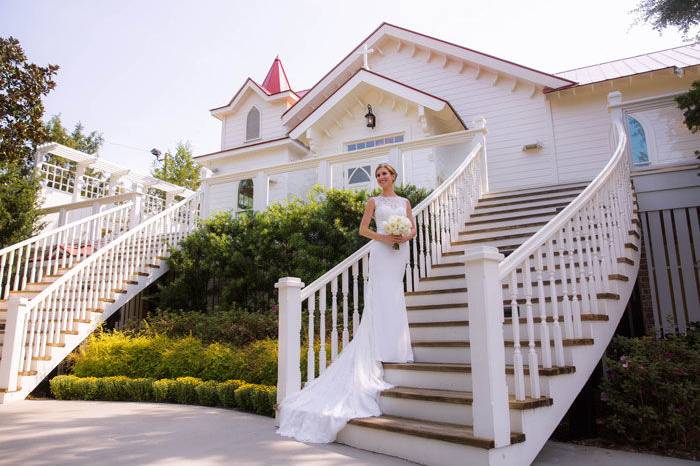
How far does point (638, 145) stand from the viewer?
711cm

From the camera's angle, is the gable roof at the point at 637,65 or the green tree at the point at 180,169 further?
the green tree at the point at 180,169

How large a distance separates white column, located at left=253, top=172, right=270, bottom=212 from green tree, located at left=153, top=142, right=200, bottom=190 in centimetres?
2434

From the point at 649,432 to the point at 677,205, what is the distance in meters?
4.03

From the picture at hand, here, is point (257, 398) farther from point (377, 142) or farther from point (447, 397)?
point (377, 142)

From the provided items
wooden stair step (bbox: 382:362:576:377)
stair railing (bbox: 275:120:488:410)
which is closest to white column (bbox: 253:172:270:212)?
stair railing (bbox: 275:120:488:410)

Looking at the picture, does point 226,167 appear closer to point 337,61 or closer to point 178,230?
point 337,61

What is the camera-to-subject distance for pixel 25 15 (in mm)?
7961

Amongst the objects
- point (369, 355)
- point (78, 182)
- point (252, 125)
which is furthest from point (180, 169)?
point (369, 355)

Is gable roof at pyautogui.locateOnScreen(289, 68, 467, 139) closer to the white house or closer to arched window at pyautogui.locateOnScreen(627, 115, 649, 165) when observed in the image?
the white house

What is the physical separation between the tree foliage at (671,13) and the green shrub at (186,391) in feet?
32.6

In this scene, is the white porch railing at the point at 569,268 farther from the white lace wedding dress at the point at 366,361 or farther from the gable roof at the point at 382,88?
the gable roof at the point at 382,88

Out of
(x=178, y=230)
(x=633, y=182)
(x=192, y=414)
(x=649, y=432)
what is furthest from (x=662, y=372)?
(x=178, y=230)

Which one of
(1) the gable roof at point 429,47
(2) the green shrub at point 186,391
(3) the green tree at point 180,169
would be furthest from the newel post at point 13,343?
(3) the green tree at point 180,169

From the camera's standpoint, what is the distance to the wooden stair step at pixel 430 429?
3.00 metres
